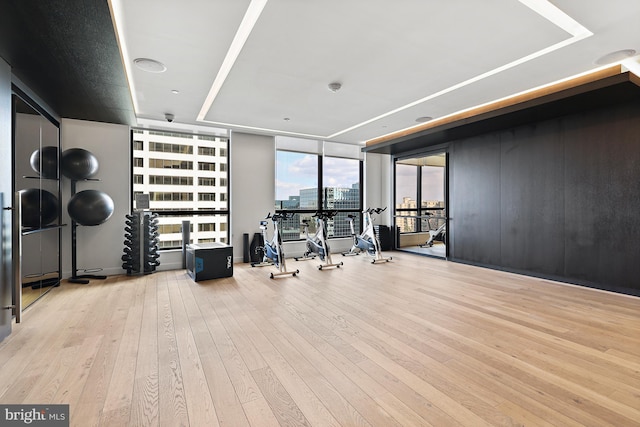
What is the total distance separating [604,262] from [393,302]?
333 centimetres

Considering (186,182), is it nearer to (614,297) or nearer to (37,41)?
(37,41)

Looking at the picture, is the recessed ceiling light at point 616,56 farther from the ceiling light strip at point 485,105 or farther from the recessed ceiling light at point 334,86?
the recessed ceiling light at point 334,86

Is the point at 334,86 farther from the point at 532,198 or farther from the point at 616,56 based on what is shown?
the point at 532,198

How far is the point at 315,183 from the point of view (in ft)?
26.0

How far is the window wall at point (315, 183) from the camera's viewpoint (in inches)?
293

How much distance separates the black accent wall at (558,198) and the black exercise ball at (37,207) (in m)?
7.23

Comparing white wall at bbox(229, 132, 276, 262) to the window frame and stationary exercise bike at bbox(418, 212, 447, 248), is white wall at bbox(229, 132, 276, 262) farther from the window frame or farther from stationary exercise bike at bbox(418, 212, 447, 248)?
stationary exercise bike at bbox(418, 212, 447, 248)

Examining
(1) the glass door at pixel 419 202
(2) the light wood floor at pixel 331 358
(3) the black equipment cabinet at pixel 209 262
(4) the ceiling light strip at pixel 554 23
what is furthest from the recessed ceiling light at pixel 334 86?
(1) the glass door at pixel 419 202

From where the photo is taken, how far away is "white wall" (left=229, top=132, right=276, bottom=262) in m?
6.77

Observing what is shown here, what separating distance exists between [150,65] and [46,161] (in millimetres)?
2279

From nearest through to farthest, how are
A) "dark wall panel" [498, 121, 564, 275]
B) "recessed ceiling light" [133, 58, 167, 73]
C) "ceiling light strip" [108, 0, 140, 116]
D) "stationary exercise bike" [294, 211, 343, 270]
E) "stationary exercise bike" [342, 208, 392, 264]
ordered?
1. "ceiling light strip" [108, 0, 140, 116]
2. "recessed ceiling light" [133, 58, 167, 73]
3. "dark wall panel" [498, 121, 564, 275]
4. "stationary exercise bike" [294, 211, 343, 270]
5. "stationary exercise bike" [342, 208, 392, 264]

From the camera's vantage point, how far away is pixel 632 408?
73.5 inches

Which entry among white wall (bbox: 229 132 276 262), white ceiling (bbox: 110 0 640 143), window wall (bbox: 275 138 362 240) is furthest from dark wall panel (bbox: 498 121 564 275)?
white wall (bbox: 229 132 276 262)

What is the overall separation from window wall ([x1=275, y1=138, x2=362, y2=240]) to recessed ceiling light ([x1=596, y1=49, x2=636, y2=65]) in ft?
16.7
